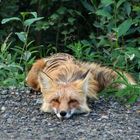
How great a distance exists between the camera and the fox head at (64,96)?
884 cm

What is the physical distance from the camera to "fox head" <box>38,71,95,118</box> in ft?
29.0

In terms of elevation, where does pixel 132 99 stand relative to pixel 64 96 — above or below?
below

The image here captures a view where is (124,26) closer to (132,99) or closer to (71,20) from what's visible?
(132,99)

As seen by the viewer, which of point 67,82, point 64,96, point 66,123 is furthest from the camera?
point 67,82

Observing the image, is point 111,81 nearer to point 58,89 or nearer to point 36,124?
point 58,89

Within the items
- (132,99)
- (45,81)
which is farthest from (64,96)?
(132,99)

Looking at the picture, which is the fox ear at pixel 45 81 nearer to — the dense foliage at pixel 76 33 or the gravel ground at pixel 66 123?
the gravel ground at pixel 66 123

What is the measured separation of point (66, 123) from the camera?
28.2 ft

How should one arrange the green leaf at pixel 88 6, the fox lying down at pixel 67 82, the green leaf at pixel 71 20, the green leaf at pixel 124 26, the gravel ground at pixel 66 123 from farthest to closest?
the green leaf at pixel 71 20 < the green leaf at pixel 88 6 < the green leaf at pixel 124 26 < the fox lying down at pixel 67 82 < the gravel ground at pixel 66 123

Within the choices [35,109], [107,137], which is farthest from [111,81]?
[107,137]

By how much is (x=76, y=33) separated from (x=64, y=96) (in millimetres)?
4933

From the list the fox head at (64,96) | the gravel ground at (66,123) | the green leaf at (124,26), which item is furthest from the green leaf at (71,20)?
the fox head at (64,96)

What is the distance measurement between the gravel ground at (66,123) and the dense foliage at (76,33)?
1.65 ft

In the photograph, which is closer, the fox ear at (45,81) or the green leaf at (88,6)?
the fox ear at (45,81)
